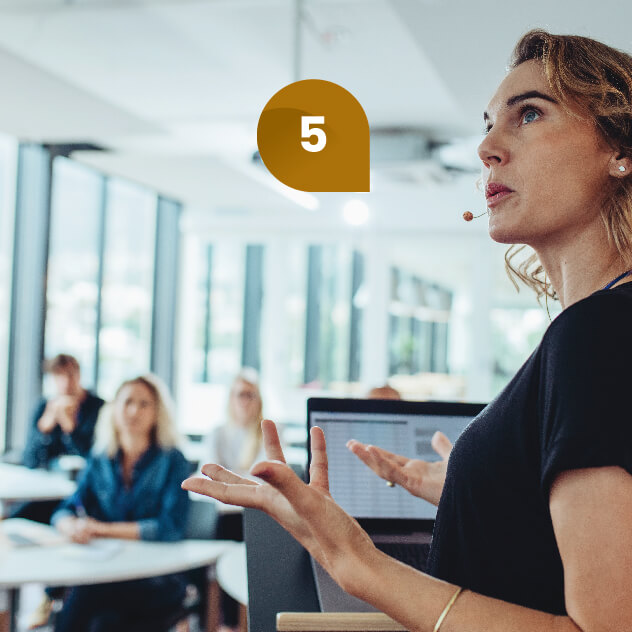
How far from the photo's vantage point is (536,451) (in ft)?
2.40

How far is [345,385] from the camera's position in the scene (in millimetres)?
9141

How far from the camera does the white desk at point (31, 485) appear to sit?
4152 millimetres

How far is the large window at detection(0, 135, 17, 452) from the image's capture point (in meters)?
6.00

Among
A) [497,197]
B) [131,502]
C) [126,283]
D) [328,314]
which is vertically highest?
[126,283]

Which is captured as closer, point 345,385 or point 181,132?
point 181,132

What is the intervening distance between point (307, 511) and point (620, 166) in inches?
19.2

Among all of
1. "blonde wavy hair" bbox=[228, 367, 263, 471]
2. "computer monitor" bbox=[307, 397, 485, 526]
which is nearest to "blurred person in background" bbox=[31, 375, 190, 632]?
"blonde wavy hair" bbox=[228, 367, 263, 471]

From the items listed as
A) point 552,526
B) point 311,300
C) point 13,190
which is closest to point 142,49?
Answer: point 13,190

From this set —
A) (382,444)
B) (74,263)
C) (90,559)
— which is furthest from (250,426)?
(382,444)

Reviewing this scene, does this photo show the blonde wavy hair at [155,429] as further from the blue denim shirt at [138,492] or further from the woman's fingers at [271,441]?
the woman's fingers at [271,441]

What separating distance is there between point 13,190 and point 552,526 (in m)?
6.06

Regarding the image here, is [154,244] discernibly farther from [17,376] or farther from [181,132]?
[181,132]

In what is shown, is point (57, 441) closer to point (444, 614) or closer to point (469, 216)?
point (469, 216)

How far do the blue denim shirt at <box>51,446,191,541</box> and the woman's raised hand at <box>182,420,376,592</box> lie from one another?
8.74 feet
